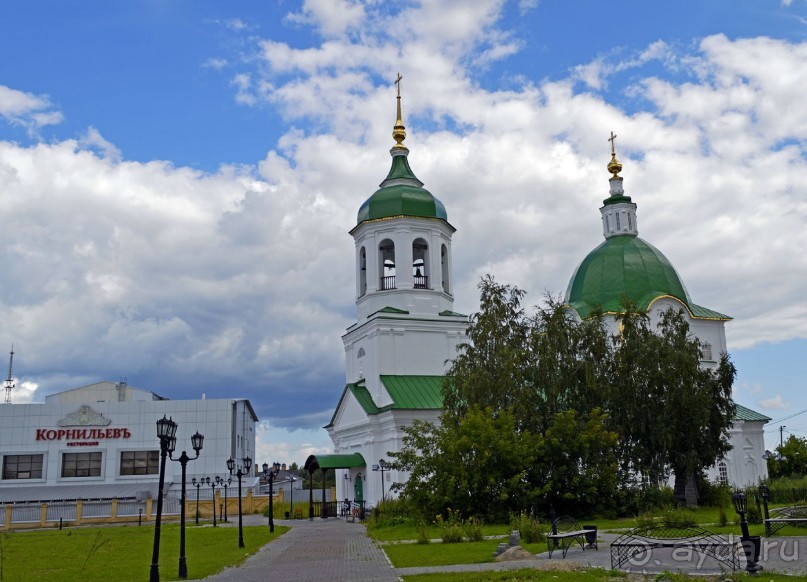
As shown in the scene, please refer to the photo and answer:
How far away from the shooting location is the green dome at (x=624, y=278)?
135 ft

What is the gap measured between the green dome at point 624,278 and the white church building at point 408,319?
62mm

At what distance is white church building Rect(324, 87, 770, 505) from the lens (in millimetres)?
37188

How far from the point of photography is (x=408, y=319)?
38188 mm

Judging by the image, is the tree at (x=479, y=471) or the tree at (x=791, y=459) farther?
the tree at (x=791, y=459)

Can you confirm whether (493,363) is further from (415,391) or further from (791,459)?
(791,459)

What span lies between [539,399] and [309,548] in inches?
458

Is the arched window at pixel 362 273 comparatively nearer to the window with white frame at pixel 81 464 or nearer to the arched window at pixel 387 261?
the arched window at pixel 387 261

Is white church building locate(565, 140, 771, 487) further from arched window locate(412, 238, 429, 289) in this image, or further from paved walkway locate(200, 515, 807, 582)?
paved walkway locate(200, 515, 807, 582)

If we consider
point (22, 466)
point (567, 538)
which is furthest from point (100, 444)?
point (567, 538)

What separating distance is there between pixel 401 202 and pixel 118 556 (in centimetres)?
2311

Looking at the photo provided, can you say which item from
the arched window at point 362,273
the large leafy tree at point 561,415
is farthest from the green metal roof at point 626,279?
the arched window at point 362,273

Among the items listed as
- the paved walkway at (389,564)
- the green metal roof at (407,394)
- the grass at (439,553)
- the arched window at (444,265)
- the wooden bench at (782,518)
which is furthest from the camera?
the arched window at (444,265)

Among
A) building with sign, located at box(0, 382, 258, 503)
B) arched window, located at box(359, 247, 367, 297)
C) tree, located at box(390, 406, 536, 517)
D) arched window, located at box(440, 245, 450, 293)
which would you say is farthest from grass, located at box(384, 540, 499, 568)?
building with sign, located at box(0, 382, 258, 503)

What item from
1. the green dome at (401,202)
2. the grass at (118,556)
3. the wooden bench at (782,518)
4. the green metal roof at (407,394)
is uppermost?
the green dome at (401,202)
